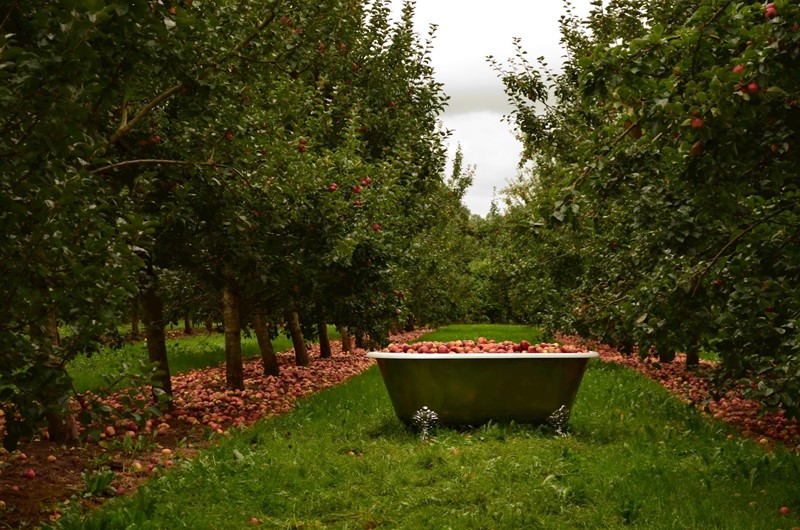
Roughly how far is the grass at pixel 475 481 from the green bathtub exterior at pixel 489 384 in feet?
0.79

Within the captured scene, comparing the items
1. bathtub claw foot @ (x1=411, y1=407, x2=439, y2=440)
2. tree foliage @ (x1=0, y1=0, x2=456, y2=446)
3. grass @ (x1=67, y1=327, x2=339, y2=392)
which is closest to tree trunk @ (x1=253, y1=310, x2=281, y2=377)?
tree foliage @ (x1=0, y1=0, x2=456, y2=446)

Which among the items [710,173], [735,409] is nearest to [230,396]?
[735,409]

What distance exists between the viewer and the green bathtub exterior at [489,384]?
8.56 m

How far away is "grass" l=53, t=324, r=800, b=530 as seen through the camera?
5480 millimetres

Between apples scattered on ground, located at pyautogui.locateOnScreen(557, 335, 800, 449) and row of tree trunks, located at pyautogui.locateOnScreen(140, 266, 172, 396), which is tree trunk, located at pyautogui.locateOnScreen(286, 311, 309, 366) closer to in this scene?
row of tree trunks, located at pyautogui.locateOnScreen(140, 266, 172, 396)

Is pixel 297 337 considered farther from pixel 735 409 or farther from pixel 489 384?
pixel 735 409

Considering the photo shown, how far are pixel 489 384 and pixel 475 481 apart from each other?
2345 mm

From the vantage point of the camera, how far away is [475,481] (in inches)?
251

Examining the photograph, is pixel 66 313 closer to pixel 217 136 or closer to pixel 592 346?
pixel 217 136

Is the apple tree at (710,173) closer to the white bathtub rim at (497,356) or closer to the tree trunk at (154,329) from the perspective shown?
the white bathtub rim at (497,356)

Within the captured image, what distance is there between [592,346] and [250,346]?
37.1 ft

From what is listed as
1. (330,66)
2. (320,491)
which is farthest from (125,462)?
(330,66)

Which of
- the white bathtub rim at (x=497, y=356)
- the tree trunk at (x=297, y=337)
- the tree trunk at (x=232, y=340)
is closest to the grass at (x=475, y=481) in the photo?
the white bathtub rim at (x=497, y=356)

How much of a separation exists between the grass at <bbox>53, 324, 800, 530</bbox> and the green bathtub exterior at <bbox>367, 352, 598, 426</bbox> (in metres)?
0.24
